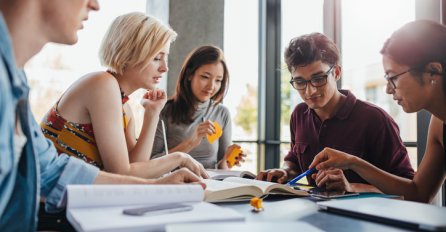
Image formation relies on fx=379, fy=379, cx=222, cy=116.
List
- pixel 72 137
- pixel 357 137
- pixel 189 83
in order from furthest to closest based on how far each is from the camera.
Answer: pixel 189 83
pixel 357 137
pixel 72 137

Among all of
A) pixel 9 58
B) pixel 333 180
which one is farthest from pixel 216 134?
pixel 9 58

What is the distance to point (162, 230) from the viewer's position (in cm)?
72

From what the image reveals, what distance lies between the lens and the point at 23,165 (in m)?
0.92

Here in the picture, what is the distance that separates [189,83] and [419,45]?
167 cm

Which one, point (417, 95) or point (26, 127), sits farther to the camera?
point (417, 95)

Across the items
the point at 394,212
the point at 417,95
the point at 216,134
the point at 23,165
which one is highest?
the point at 417,95

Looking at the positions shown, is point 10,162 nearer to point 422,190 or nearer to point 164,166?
point 164,166

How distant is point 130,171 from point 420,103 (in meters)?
1.20

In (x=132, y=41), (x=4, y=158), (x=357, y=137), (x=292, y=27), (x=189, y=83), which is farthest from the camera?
(x=292, y=27)

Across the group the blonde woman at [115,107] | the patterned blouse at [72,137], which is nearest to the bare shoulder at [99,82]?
the blonde woman at [115,107]

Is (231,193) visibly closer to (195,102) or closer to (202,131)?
(202,131)

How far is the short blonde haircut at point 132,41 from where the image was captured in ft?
5.49

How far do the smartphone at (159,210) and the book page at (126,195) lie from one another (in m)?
0.06

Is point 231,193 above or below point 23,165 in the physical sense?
below
